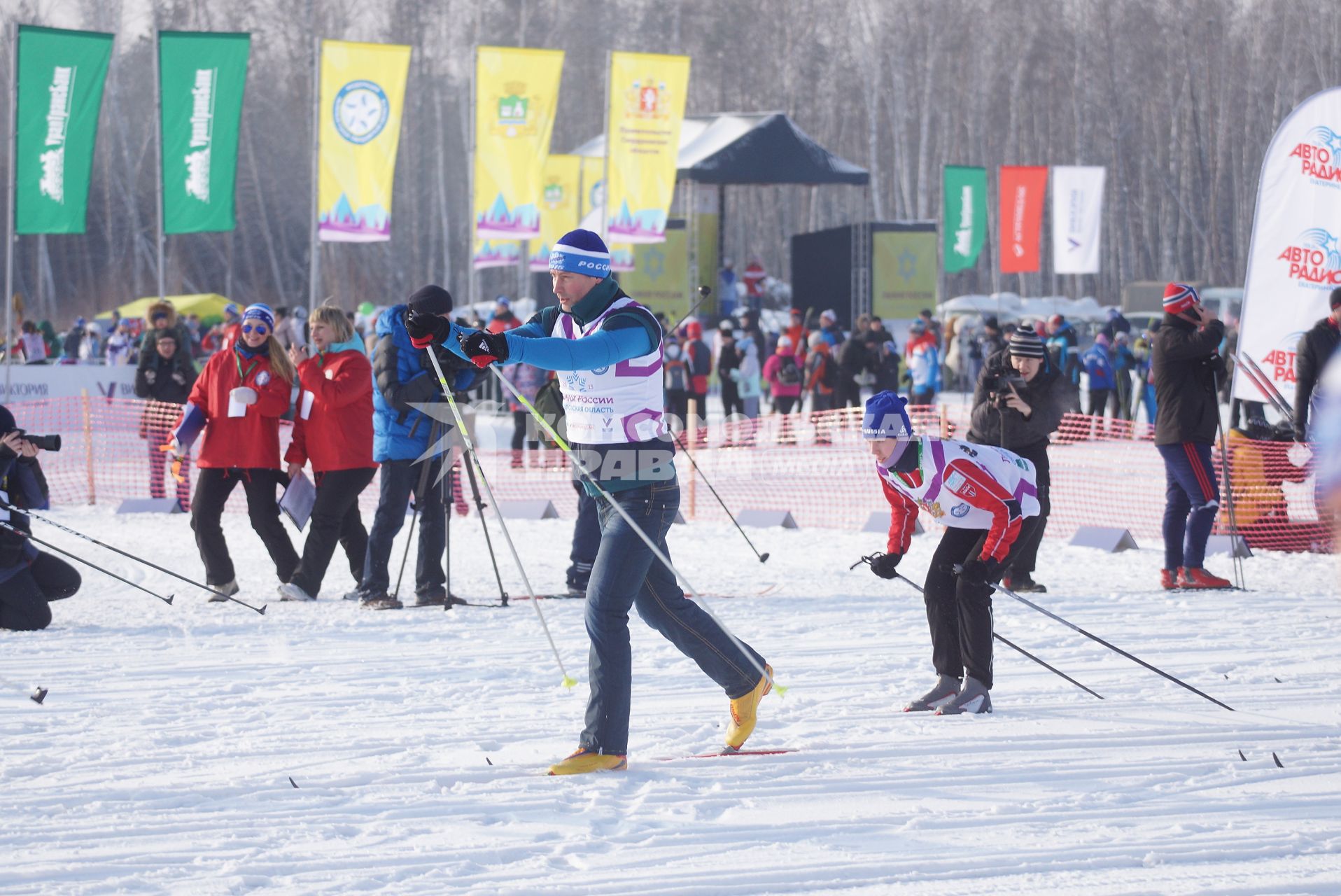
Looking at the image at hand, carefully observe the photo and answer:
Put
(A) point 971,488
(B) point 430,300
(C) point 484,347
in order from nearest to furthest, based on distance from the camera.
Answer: (C) point 484,347
(B) point 430,300
(A) point 971,488

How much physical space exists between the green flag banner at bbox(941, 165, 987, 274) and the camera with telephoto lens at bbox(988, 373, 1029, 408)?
1998 centimetres

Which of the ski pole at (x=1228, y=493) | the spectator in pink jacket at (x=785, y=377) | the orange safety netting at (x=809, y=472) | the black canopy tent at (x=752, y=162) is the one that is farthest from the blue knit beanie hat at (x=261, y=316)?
the black canopy tent at (x=752, y=162)

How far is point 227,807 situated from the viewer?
3.99m

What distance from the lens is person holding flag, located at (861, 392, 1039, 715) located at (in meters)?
4.95

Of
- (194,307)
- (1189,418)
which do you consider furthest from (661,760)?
(194,307)

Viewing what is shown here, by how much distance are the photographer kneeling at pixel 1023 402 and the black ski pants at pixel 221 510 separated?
372cm

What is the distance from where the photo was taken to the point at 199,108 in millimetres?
16750

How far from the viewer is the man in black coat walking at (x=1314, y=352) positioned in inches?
319

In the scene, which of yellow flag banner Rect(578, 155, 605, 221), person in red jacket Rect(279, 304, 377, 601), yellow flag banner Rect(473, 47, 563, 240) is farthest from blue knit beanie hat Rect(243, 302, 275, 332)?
yellow flag banner Rect(578, 155, 605, 221)

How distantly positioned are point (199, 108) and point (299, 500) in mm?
10560

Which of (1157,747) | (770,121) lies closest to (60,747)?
(1157,747)

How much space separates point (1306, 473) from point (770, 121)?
63.3 feet

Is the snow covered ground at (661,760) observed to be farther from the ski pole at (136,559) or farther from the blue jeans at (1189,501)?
the blue jeans at (1189,501)

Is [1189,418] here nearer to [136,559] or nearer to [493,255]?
[136,559]
